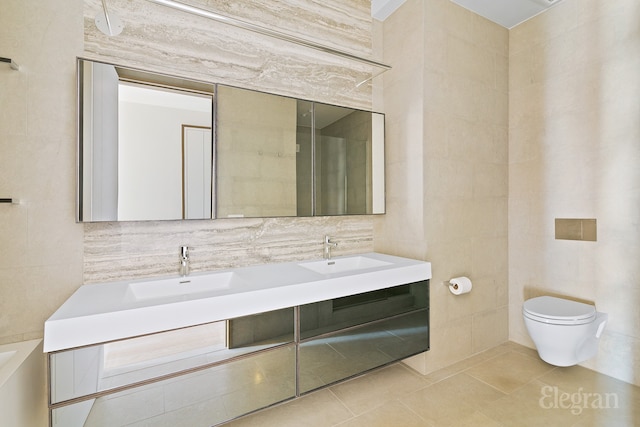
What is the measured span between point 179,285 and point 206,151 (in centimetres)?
73

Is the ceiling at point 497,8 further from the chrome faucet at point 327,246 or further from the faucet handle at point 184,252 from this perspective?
the faucet handle at point 184,252

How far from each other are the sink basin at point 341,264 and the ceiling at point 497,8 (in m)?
1.86

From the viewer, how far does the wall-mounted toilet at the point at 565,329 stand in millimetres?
1788

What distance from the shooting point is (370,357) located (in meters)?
1.74

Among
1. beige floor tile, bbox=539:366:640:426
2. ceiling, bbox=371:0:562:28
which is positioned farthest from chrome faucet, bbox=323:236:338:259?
ceiling, bbox=371:0:562:28

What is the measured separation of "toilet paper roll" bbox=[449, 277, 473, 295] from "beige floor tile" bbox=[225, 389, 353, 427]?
105 cm

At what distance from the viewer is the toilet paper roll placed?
2.04 m

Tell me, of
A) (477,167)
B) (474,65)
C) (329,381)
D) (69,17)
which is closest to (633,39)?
(474,65)

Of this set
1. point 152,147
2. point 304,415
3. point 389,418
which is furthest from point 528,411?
point 152,147

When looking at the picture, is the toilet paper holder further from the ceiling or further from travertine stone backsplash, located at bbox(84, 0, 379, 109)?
the ceiling

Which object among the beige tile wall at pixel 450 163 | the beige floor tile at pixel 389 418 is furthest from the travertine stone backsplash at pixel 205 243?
the beige floor tile at pixel 389 418

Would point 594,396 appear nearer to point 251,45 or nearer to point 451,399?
point 451,399

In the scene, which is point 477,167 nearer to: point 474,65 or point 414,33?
point 474,65

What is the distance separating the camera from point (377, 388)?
6.19ft
